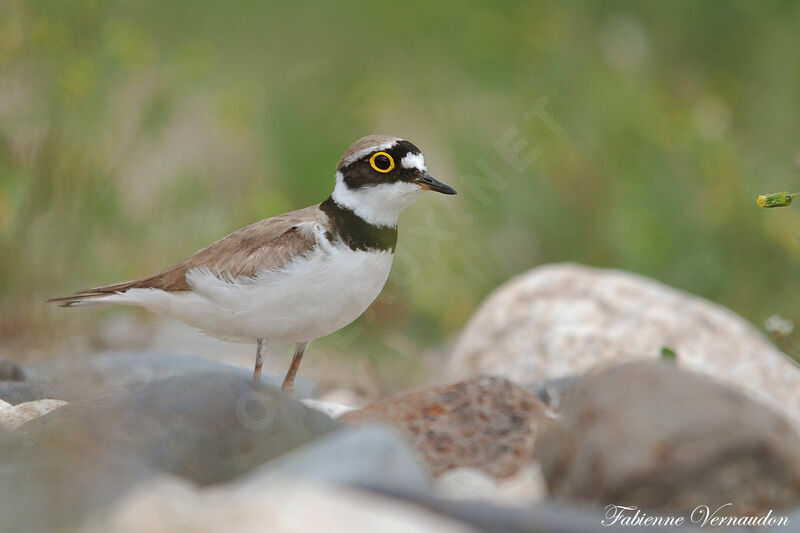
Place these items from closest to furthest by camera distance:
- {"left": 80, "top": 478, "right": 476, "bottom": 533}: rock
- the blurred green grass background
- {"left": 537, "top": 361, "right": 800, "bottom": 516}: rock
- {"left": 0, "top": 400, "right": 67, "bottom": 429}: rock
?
{"left": 80, "top": 478, "right": 476, "bottom": 533}: rock
{"left": 537, "top": 361, "right": 800, "bottom": 516}: rock
{"left": 0, "top": 400, "right": 67, "bottom": 429}: rock
the blurred green grass background

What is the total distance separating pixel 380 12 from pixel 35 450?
7972 mm

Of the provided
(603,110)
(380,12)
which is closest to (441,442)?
(603,110)

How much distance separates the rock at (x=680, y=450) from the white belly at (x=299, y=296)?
1331 mm

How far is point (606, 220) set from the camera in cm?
691

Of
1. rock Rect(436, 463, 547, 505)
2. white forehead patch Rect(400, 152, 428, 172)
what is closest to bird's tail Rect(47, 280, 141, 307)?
white forehead patch Rect(400, 152, 428, 172)

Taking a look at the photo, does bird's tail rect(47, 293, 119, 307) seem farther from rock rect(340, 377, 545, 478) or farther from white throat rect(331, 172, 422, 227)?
rock rect(340, 377, 545, 478)

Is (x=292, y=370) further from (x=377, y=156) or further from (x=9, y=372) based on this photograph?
(x=9, y=372)

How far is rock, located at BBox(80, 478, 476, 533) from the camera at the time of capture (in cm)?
203

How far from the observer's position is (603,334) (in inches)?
208

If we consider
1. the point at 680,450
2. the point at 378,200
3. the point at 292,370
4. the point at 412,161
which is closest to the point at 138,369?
the point at 292,370

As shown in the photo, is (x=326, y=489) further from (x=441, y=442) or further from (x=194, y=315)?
(x=194, y=315)

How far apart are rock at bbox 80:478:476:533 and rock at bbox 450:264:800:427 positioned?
3038 mm

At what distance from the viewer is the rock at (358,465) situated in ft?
7.84

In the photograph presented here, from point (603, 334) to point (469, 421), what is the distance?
2234 mm
